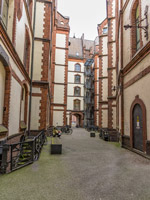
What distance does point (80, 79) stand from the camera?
36.5m

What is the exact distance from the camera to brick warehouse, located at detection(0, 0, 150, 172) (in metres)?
6.00

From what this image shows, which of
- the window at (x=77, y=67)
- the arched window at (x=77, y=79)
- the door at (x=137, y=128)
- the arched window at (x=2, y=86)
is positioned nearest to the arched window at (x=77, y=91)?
the arched window at (x=77, y=79)

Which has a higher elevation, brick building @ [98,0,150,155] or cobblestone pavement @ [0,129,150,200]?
brick building @ [98,0,150,155]

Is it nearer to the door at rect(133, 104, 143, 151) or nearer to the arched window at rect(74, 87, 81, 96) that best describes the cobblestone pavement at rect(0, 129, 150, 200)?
the door at rect(133, 104, 143, 151)

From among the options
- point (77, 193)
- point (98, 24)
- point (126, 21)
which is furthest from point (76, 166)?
point (98, 24)

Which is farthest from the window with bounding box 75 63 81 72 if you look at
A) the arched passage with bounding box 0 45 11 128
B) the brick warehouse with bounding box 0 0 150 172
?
the arched passage with bounding box 0 45 11 128

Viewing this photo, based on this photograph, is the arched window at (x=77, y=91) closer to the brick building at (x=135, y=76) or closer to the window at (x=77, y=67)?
the window at (x=77, y=67)

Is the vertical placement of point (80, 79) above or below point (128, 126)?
above

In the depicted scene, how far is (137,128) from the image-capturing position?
7.94 meters

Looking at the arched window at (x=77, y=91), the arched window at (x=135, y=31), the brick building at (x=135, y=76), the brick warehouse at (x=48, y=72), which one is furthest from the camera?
the arched window at (x=77, y=91)

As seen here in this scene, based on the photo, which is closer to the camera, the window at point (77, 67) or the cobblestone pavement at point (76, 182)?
the cobblestone pavement at point (76, 182)

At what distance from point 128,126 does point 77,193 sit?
22.0 feet

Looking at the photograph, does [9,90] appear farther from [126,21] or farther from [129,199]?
[126,21]

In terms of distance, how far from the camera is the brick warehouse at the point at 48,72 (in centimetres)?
600
